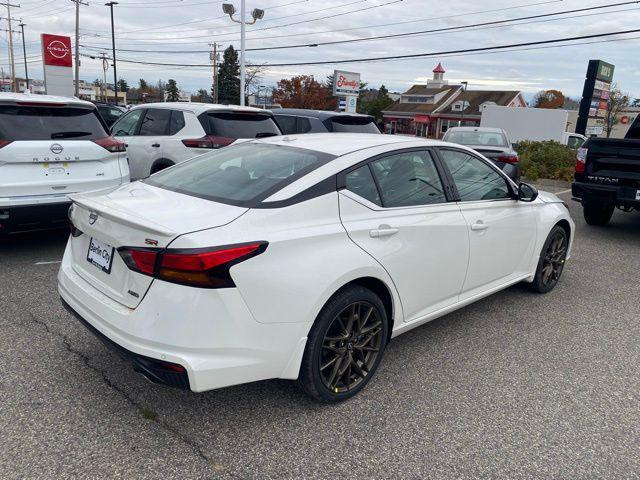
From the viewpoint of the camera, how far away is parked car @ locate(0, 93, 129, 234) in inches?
193

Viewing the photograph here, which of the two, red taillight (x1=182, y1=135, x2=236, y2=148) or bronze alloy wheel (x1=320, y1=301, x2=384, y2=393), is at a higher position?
red taillight (x1=182, y1=135, x2=236, y2=148)

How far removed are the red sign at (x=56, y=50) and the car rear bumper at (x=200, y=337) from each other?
25.4 meters

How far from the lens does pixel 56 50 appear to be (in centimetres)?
2394

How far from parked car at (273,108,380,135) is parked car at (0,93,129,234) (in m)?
4.52

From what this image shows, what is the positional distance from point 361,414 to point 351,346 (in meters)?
0.39

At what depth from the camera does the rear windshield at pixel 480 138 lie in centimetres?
1205

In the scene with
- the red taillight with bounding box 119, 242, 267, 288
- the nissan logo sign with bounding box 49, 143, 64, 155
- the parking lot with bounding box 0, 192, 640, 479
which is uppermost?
the nissan logo sign with bounding box 49, 143, 64, 155

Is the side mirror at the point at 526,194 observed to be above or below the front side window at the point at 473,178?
below

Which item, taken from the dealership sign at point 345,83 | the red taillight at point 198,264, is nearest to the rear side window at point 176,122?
the red taillight at point 198,264

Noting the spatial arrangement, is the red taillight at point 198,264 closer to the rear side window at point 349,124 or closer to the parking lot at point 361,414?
the parking lot at point 361,414

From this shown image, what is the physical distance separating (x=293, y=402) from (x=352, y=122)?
727 cm

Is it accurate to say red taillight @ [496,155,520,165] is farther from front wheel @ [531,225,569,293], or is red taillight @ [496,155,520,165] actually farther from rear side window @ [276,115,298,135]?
front wheel @ [531,225,569,293]

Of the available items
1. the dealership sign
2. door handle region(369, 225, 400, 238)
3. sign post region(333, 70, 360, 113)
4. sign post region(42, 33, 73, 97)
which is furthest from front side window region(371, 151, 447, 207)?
the dealership sign

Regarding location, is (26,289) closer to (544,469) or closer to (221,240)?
(221,240)
